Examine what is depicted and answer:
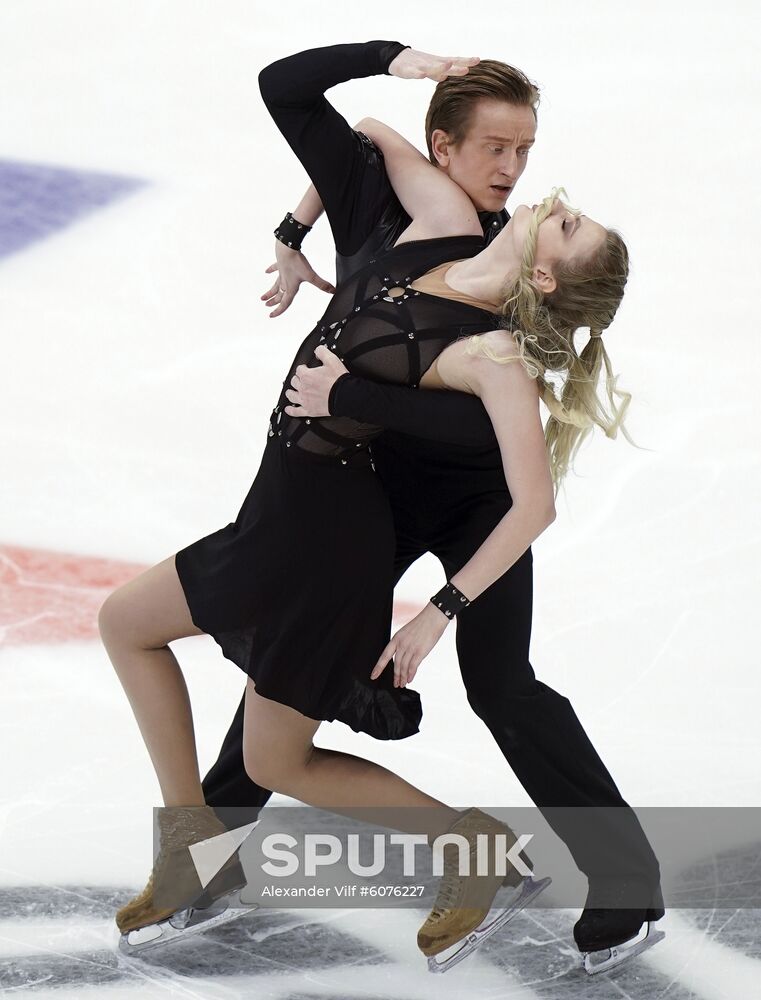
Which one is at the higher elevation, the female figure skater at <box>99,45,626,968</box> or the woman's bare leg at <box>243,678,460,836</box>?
the female figure skater at <box>99,45,626,968</box>

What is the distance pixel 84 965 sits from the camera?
8.10 feet

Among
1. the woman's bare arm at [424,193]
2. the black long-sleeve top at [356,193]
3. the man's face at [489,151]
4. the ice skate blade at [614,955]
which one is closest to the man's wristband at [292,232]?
the black long-sleeve top at [356,193]

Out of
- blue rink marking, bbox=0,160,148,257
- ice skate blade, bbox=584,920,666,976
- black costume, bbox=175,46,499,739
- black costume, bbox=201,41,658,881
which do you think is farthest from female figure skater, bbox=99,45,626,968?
blue rink marking, bbox=0,160,148,257

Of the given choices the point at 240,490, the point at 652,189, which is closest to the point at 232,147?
the point at 652,189

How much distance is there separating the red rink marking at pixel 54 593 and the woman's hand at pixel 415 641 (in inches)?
57.5

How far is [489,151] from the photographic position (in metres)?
2.51

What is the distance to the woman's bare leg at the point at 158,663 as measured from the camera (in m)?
2.44

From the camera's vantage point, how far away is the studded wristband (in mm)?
2301

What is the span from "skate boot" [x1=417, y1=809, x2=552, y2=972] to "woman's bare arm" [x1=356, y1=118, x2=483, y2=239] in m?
1.04

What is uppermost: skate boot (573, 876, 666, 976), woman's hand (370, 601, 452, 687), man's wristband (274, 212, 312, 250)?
man's wristband (274, 212, 312, 250)

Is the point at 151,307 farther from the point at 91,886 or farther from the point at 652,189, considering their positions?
the point at 91,886

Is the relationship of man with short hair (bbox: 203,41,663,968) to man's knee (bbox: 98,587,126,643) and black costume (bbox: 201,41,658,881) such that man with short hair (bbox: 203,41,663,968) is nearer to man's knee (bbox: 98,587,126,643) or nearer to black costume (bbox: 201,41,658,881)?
black costume (bbox: 201,41,658,881)

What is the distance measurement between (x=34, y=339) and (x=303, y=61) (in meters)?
2.68

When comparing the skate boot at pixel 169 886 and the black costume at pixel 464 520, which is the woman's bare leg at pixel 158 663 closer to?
the skate boot at pixel 169 886
